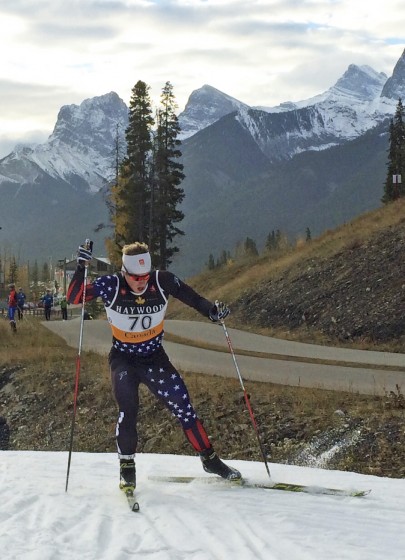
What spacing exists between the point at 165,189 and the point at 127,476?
4289 centimetres

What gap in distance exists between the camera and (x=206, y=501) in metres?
6.43

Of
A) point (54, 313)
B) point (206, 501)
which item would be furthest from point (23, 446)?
point (54, 313)

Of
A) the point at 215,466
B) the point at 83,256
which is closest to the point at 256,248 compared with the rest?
the point at 83,256

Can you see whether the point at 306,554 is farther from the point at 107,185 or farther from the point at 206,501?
the point at 107,185

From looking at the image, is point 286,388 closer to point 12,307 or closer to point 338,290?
point 338,290

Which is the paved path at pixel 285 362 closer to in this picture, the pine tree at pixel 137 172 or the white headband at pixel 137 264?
the white headband at pixel 137 264

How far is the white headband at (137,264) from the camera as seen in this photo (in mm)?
7004

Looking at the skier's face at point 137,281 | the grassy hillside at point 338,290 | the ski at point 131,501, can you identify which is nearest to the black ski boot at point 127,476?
the ski at point 131,501

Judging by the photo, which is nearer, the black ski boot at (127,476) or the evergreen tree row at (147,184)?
the black ski boot at (127,476)

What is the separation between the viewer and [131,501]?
6.38 metres

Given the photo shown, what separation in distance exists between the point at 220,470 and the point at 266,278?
26.0m

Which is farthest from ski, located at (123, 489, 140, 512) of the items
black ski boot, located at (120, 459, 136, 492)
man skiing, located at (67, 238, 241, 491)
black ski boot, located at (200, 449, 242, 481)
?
black ski boot, located at (200, 449, 242, 481)

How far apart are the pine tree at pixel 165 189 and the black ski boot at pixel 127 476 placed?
3995 cm

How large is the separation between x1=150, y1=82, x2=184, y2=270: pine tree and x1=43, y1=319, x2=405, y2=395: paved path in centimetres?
2058
